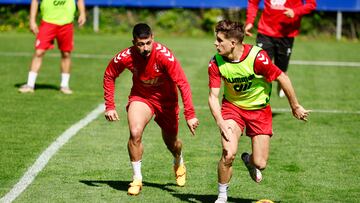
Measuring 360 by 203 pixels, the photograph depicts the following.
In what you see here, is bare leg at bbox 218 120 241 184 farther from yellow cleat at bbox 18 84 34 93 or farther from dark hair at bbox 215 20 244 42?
yellow cleat at bbox 18 84 34 93

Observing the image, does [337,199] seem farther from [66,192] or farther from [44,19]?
[44,19]

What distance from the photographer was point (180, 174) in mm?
9758

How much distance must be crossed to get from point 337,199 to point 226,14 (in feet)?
65.3

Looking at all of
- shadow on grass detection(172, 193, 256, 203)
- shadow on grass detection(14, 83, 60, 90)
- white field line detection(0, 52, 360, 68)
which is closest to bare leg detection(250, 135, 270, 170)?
shadow on grass detection(172, 193, 256, 203)

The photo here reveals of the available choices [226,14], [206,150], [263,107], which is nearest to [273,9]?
[206,150]

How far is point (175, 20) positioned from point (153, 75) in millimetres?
19711

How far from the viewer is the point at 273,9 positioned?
1478cm

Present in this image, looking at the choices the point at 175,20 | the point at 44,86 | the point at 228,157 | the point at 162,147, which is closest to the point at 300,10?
the point at 162,147

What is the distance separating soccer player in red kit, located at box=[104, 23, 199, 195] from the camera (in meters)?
9.07

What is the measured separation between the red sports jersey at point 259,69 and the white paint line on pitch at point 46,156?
7.31ft

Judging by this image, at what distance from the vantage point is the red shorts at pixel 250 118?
29.4ft

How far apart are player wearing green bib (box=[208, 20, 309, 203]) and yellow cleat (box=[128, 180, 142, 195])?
3.04 ft

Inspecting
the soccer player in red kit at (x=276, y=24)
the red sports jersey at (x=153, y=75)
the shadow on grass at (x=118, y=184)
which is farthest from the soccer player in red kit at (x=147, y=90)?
the soccer player in red kit at (x=276, y=24)

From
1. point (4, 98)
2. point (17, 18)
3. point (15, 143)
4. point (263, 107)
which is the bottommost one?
point (17, 18)
